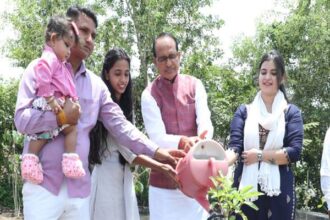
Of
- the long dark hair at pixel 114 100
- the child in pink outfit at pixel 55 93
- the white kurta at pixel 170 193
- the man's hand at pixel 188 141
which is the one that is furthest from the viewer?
the white kurta at pixel 170 193

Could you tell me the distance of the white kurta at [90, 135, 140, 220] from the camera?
2594 mm

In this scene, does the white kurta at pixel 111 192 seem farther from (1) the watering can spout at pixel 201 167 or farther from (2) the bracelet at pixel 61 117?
(2) the bracelet at pixel 61 117

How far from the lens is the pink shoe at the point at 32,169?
1928 mm

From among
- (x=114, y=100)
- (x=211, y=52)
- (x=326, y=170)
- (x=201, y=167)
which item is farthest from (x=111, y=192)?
(x=211, y=52)

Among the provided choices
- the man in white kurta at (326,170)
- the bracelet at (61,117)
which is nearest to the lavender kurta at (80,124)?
the bracelet at (61,117)

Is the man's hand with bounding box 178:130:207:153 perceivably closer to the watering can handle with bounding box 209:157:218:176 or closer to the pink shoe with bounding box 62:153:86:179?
the watering can handle with bounding box 209:157:218:176

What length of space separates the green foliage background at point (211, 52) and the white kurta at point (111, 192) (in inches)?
162

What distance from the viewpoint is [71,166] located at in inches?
78.0

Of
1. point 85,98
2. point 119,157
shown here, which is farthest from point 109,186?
point 85,98

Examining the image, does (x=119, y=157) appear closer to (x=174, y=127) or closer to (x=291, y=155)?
(x=174, y=127)

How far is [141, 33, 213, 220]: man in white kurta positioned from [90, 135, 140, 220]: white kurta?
0.77 feet

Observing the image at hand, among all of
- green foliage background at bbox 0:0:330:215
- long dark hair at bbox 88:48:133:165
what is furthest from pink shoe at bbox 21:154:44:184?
green foliage background at bbox 0:0:330:215

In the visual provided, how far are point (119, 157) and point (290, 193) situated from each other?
107 cm

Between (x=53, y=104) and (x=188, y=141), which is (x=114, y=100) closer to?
(x=188, y=141)
